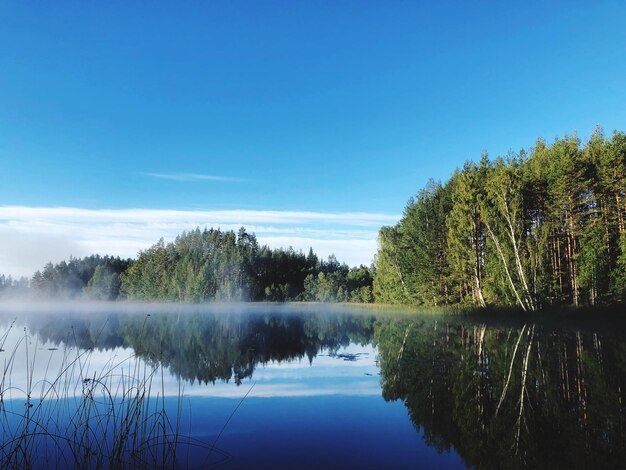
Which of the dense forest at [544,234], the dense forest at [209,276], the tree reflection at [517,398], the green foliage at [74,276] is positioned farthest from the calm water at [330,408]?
the green foliage at [74,276]

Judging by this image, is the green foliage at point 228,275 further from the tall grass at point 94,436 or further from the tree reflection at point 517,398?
the tall grass at point 94,436

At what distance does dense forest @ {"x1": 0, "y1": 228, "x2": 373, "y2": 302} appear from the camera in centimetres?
10556

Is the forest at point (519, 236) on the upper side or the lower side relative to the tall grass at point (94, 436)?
upper

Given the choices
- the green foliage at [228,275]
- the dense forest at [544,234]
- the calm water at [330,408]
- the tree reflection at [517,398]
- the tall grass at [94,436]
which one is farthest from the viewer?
the green foliage at [228,275]

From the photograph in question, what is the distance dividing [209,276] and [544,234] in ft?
277

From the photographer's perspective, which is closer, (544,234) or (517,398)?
(517,398)

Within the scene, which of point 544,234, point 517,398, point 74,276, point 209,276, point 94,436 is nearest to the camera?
point 94,436

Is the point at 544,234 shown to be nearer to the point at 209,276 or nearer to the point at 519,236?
the point at 519,236

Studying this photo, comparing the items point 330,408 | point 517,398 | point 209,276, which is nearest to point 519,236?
point 517,398

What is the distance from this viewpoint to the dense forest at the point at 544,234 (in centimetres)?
3869

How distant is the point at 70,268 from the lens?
497 ft

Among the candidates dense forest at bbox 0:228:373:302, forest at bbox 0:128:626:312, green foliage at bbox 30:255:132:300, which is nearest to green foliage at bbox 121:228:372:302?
dense forest at bbox 0:228:373:302

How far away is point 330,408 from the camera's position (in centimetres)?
1148

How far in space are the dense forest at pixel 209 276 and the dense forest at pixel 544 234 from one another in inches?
1641
